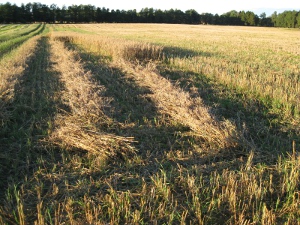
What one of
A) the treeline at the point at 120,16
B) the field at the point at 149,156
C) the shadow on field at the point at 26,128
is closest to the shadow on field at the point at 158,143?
the field at the point at 149,156

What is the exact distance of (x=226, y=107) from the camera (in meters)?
5.96

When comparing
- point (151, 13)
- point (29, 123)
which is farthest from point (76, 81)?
point (151, 13)

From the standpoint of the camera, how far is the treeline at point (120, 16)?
73250mm

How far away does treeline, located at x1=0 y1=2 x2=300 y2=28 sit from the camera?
73250 millimetres

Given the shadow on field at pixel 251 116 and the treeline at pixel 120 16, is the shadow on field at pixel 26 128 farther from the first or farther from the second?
the treeline at pixel 120 16

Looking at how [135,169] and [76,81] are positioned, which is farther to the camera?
[76,81]

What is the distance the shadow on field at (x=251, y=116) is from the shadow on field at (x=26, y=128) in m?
3.12

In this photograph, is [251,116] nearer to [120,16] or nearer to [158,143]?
[158,143]

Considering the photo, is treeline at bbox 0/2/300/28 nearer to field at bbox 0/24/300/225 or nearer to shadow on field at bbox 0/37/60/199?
shadow on field at bbox 0/37/60/199

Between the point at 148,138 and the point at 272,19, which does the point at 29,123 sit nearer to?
the point at 148,138

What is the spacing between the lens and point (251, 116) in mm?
5348

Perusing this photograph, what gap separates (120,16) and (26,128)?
8283cm

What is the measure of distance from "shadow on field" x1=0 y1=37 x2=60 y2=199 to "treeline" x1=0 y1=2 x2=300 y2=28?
75.7m

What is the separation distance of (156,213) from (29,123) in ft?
11.3
